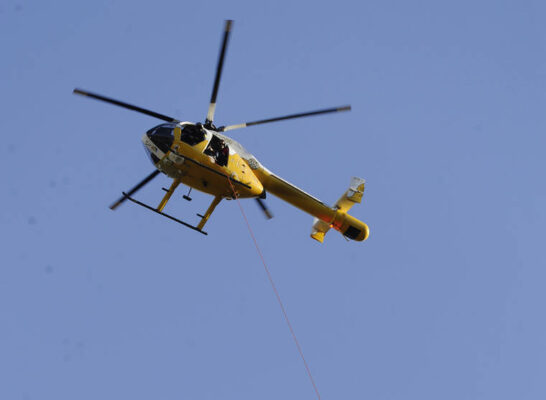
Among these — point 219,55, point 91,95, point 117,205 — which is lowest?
point 117,205

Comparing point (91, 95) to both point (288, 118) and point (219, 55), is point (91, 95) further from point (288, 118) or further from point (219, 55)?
point (288, 118)

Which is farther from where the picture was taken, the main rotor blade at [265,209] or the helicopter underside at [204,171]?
the main rotor blade at [265,209]

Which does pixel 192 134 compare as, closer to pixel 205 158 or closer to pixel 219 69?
pixel 205 158

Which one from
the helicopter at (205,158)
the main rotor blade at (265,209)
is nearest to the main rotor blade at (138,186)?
the helicopter at (205,158)

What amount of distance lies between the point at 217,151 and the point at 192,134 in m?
0.74

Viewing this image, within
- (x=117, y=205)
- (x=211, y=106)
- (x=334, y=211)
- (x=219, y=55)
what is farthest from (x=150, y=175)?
(x=334, y=211)

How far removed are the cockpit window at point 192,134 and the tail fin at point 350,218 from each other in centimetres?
463

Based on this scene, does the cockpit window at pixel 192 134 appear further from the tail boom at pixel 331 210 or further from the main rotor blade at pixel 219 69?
the tail boom at pixel 331 210

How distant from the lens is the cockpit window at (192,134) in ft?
58.9

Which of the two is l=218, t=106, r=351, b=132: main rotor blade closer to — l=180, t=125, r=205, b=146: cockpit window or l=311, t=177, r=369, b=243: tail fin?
l=180, t=125, r=205, b=146: cockpit window

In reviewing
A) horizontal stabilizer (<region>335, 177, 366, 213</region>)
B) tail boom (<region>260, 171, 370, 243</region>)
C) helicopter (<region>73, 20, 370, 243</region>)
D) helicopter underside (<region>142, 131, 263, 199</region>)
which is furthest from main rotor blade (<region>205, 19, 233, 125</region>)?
horizontal stabilizer (<region>335, 177, 366, 213</region>)

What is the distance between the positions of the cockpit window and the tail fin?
15.2ft

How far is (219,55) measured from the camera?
17.1 meters

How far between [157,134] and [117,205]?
Result: 7.41ft
